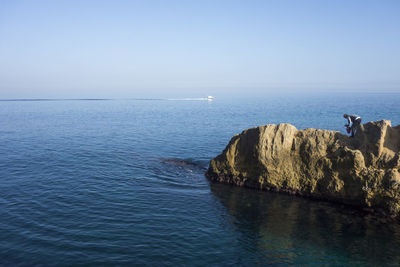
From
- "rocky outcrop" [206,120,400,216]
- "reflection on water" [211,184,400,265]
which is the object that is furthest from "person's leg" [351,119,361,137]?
"reflection on water" [211,184,400,265]

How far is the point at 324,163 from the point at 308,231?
25.4ft

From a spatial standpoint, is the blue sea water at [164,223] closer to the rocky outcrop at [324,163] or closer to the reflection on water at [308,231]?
the reflection on water at [308,231]

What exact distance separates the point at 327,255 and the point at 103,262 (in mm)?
13374

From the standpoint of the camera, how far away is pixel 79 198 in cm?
2558

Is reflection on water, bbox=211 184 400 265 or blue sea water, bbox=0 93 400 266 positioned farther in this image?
reflection on water, bbox=211 184 400 265

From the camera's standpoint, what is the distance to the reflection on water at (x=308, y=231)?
17281 millimetres

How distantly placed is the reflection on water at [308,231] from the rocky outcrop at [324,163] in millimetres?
1368

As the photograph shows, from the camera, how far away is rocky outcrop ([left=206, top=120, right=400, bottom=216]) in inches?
902

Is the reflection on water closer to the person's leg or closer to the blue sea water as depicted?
the blue sea water

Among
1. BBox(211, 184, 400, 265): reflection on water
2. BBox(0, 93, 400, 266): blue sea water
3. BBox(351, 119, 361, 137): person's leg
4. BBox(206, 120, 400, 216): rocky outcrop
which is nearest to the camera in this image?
BBox(0, 93, 400, 266): blue sea water

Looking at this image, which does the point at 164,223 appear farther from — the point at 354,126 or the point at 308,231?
the point at 354,126

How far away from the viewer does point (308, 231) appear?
2031 cm

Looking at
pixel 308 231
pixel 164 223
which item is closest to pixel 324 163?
pixel 308 231

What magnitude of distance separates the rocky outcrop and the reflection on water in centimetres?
137
